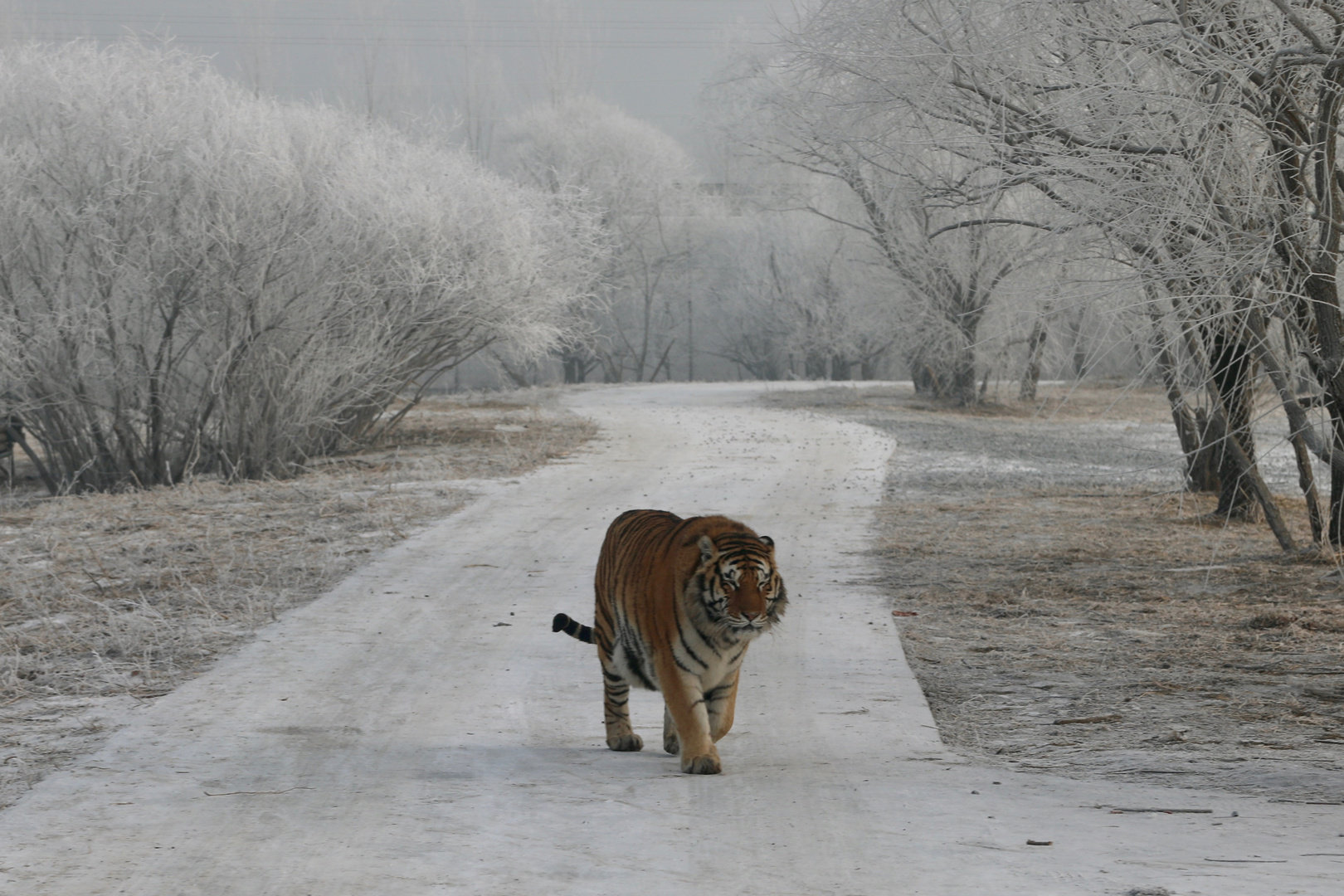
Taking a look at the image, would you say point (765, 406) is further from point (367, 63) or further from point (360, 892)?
point (367, 63)

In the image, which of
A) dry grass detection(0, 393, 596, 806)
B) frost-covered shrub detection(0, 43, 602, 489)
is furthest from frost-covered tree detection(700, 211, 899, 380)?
dry grass detection(0, 393, 596, 806)

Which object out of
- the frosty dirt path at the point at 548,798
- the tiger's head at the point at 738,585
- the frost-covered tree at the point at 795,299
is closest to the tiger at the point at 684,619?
the tiger's head at the point at 738,585

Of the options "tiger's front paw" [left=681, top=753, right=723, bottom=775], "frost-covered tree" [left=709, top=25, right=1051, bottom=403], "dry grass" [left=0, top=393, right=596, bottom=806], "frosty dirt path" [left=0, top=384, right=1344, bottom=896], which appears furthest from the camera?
"frost-covered tree" [left=709, top=25, right=1051, bottom=403]

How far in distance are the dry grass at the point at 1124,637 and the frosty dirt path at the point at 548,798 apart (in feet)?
1.14

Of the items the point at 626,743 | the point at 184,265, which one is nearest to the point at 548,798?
the point at 626,743

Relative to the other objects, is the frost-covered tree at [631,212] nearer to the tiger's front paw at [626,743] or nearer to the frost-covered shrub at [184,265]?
the frost-covered shrub at [184,265]

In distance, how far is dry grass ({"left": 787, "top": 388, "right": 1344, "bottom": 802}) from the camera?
5.40 metres

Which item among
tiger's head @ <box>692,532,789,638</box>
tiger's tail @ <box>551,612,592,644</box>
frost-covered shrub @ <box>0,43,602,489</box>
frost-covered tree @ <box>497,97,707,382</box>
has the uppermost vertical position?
frost-covered tree @ <box>497,97,707,382</box>

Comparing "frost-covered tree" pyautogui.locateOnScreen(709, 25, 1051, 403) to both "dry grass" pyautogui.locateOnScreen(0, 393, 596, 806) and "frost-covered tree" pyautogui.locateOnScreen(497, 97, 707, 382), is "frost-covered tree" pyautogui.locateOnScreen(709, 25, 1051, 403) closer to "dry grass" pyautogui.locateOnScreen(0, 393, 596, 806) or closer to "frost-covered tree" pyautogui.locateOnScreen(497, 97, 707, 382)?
"dry grass" pyautogui.locateOnScreen(0, 393, 596, 806)

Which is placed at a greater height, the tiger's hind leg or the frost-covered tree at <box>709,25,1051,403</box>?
the frost-covered tree at <box>709,25,1051,403</box>

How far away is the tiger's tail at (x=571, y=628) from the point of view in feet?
17.2

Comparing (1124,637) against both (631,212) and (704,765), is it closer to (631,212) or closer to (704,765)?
(704,765)

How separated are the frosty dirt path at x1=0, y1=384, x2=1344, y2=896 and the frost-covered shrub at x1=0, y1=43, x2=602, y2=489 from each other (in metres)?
8.47

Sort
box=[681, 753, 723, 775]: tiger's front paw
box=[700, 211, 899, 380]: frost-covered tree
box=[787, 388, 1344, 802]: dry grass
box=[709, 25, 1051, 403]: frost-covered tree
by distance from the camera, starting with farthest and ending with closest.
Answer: box=[700, 211, 899, 380]: frost-covered tree, box=[709, 25, 1051, 403]: frost-covered tree, box=[787, 388, 1344, 802]: dry grass, box=[681, 753, 723, 775]: tiger's front paw
